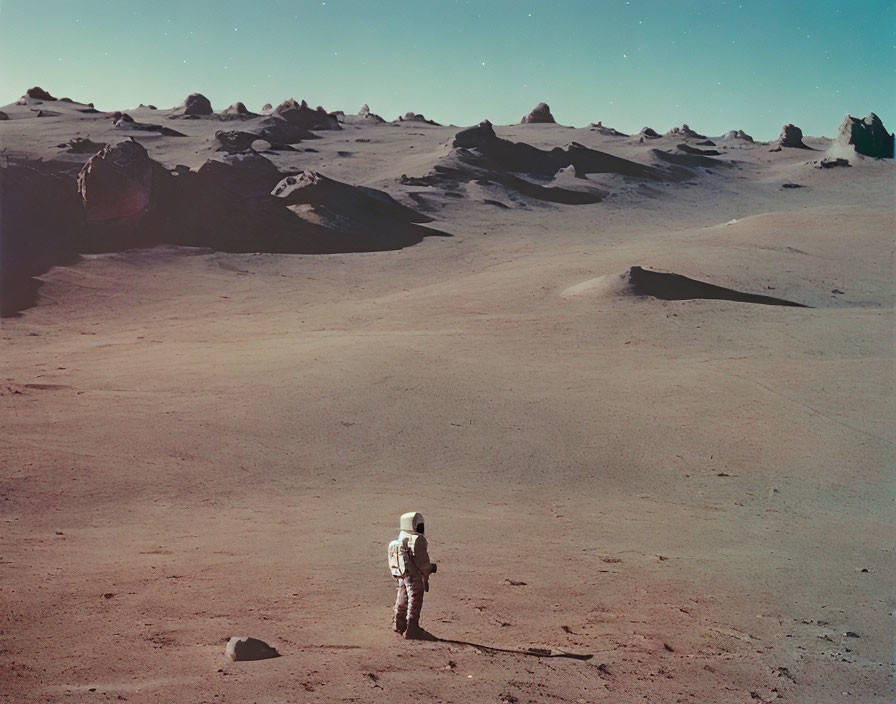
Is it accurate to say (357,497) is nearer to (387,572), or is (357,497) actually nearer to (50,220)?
(387,572)

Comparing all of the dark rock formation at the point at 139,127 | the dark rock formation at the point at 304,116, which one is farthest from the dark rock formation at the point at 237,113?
the dark rock formation at the point at 139,127

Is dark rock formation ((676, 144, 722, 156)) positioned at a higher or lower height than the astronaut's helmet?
higher

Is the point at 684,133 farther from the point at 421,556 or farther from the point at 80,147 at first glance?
the point at 421,556

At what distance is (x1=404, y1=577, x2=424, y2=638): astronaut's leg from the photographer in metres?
6.53

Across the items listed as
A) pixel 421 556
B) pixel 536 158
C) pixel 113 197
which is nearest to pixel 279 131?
pixel 536 158

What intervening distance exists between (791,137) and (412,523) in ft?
241

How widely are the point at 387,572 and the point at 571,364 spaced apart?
9.46 meters

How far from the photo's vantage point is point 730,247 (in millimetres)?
30094

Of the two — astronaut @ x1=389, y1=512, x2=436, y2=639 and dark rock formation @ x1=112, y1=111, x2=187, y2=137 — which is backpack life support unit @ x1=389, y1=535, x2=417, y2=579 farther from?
dark rock formation @ x1=112, y1=111, x2=187, y2=137

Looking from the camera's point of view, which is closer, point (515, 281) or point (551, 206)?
point (515, 281)

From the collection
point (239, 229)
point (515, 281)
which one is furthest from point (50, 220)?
point (515, 281)

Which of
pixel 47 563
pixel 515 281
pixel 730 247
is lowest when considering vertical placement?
pixel 47 563

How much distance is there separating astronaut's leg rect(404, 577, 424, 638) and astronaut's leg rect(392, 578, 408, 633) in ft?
0.19

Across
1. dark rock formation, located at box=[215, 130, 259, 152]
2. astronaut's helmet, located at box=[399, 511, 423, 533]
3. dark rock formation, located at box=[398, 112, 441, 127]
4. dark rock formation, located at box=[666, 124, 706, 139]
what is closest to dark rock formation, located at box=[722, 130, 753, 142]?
dark rock formation, located at box=[666, 124, 706, 139]
